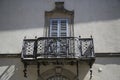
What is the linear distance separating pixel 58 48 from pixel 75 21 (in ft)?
8.43

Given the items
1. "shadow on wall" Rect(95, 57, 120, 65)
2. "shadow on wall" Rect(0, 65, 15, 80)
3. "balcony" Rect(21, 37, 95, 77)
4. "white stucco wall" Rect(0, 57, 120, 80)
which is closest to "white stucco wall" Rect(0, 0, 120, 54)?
"shadow on wall" Rect(95, 57, 120, 65)

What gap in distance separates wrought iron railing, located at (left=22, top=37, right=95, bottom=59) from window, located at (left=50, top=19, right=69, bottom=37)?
1241 millimetres

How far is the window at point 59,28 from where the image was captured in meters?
17.1

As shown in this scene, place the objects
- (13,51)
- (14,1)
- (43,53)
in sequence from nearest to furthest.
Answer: (43,53) < (13,51) < (14,1)

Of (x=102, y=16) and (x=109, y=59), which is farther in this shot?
(x=102, y=16)

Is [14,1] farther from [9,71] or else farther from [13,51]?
[9,71]

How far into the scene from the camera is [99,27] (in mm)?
17125

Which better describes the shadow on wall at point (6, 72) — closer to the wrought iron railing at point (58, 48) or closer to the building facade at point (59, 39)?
the building facade at point (59, 39)

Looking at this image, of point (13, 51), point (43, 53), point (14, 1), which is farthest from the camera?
point (14, 1)

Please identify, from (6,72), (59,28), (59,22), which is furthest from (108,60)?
(6,72)

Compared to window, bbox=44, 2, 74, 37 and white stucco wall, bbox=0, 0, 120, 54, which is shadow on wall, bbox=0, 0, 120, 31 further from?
→ window, bbox=44, 2, 74, 37

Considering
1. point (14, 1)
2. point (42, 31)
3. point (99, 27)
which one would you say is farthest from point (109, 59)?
point (14, 1)

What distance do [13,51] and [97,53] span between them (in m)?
4.91

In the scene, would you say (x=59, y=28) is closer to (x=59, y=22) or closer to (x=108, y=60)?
(x=59, y=22)
